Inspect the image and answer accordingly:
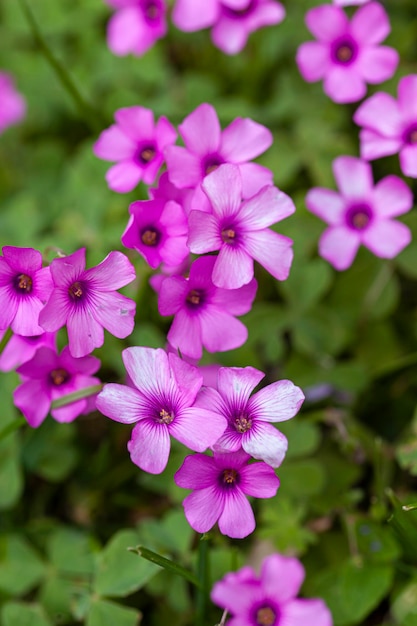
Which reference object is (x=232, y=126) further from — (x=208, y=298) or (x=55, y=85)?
(x=55, y=85)

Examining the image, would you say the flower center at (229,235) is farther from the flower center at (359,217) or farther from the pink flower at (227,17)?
the pink flower at (227,17)

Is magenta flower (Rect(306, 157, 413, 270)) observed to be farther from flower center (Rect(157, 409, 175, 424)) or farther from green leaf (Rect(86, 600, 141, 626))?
green leaf (Rect(86, 600, 141, 626))

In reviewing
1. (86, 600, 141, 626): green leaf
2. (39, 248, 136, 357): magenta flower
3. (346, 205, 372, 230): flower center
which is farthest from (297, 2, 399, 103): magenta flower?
(86, 600, 141, 626): green leaf

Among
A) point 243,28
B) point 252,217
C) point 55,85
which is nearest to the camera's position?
point 252,217

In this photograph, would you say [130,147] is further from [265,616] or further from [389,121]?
[265,616]

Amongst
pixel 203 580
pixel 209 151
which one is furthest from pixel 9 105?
pixel 203 580

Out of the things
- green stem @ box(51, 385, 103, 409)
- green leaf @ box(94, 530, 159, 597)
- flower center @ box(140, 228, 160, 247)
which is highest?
flower center @ box(140, 228, 160, 247)

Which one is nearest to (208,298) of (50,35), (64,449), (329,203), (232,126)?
(232,126)
